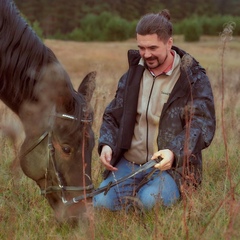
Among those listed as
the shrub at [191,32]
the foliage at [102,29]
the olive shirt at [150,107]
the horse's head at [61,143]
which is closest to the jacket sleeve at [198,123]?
the olive shirt at [150,107]

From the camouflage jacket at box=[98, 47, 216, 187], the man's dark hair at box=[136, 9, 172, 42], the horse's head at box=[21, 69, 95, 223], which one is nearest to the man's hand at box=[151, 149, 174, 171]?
the camouflage jacket at box=[98, 47, 216, 187]

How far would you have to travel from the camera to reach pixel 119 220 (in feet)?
12.0

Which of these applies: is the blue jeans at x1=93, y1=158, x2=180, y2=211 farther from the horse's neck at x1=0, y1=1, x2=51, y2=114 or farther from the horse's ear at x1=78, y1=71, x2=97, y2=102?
the horse's neck at x1=0, y1=1, x2=51, y2=114

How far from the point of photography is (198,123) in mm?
3811

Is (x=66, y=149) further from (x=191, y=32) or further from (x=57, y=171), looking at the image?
(x=191, y=32)

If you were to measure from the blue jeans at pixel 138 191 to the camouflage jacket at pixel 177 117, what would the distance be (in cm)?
7

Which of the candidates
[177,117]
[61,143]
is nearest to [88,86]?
[61,143]

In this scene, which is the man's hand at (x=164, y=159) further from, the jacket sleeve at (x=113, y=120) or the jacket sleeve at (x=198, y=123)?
the jacket sleeve at (x=113, y=120)

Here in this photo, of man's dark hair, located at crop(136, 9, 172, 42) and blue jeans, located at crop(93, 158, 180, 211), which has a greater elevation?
man's dark hair, located at crop(136, 9, 172, 42)

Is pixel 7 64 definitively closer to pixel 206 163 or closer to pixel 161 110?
pixel 161 110

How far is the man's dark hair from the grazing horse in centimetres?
62

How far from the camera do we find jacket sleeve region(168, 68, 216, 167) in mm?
3670

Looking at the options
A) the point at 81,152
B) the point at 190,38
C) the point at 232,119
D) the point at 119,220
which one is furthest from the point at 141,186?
the point at 190,38

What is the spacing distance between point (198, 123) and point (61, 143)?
1.04m
